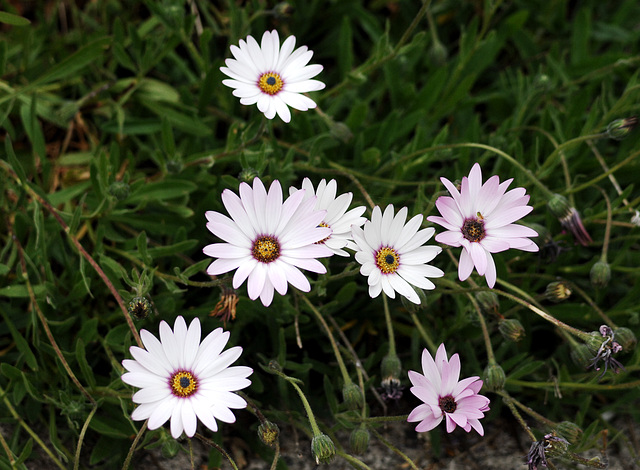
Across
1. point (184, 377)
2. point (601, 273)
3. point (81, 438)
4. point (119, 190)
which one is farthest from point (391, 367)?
point (119, 190)

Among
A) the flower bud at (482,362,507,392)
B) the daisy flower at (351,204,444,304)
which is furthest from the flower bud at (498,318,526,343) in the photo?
the daisy flower at (351,204,444,304)

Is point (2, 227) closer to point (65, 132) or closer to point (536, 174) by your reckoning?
point (65, 132)

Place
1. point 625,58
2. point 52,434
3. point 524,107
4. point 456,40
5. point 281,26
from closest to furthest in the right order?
1. point 52,434
2. point 524,107
3. point 625,58
4. point 281,26
5. point 456,40

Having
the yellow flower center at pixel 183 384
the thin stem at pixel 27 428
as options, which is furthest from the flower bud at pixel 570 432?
the thin stem at pixel 27 428

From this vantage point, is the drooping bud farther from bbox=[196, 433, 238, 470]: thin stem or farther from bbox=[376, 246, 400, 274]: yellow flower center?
bbox=[196, 433, 238, 470]: thin stem

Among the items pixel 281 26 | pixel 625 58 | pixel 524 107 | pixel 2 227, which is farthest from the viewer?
pixel 281 26

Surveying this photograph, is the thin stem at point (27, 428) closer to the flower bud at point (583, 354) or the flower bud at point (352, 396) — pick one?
the flower bud at point (352, 396)

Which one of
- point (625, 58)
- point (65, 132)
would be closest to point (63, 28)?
point (65, 132)
